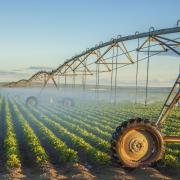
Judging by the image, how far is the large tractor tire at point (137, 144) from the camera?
10883mm

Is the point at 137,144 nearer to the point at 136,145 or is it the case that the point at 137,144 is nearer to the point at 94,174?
the point at 136,145

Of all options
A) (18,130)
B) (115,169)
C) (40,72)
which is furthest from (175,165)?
(40,72)

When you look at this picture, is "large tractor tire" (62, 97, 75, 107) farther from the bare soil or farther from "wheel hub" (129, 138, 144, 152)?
"wheel hub" (129, 138, 144, 152)

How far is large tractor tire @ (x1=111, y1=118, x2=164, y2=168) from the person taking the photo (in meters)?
10.9

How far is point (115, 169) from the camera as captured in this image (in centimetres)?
1249

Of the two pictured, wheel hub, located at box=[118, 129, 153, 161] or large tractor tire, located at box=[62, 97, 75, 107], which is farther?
large tractor tire, located at box=[62, 97, 75, 107]

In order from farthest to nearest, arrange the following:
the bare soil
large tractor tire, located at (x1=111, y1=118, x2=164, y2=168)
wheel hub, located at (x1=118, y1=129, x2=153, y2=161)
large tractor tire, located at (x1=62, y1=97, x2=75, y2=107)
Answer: large tractor tire, located at (x1=62, y1=97, x2=75, y2=107) → the bare soil → wheel hub, located at (x1=118, y1=129, x2=153, y2=161) → large tractor tire, located at (x1=111, y1=118, x2=164, y2=168)

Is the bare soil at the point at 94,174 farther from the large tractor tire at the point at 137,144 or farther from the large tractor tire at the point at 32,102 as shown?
the large tractor tire at the point at 32,102

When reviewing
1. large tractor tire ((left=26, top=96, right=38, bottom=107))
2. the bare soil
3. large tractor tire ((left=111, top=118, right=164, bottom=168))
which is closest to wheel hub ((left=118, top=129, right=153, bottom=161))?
large tractor tire ((left=111, top=118, right=164, bottom=168))

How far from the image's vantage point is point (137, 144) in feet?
36.4

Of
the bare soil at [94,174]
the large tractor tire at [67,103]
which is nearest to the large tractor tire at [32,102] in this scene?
the large tractor tire at [67,103]

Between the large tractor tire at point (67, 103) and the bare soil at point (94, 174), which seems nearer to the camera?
the bare soil at point (94, 174)

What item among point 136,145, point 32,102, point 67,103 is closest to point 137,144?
point 136,145

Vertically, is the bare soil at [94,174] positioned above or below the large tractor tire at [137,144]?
below
